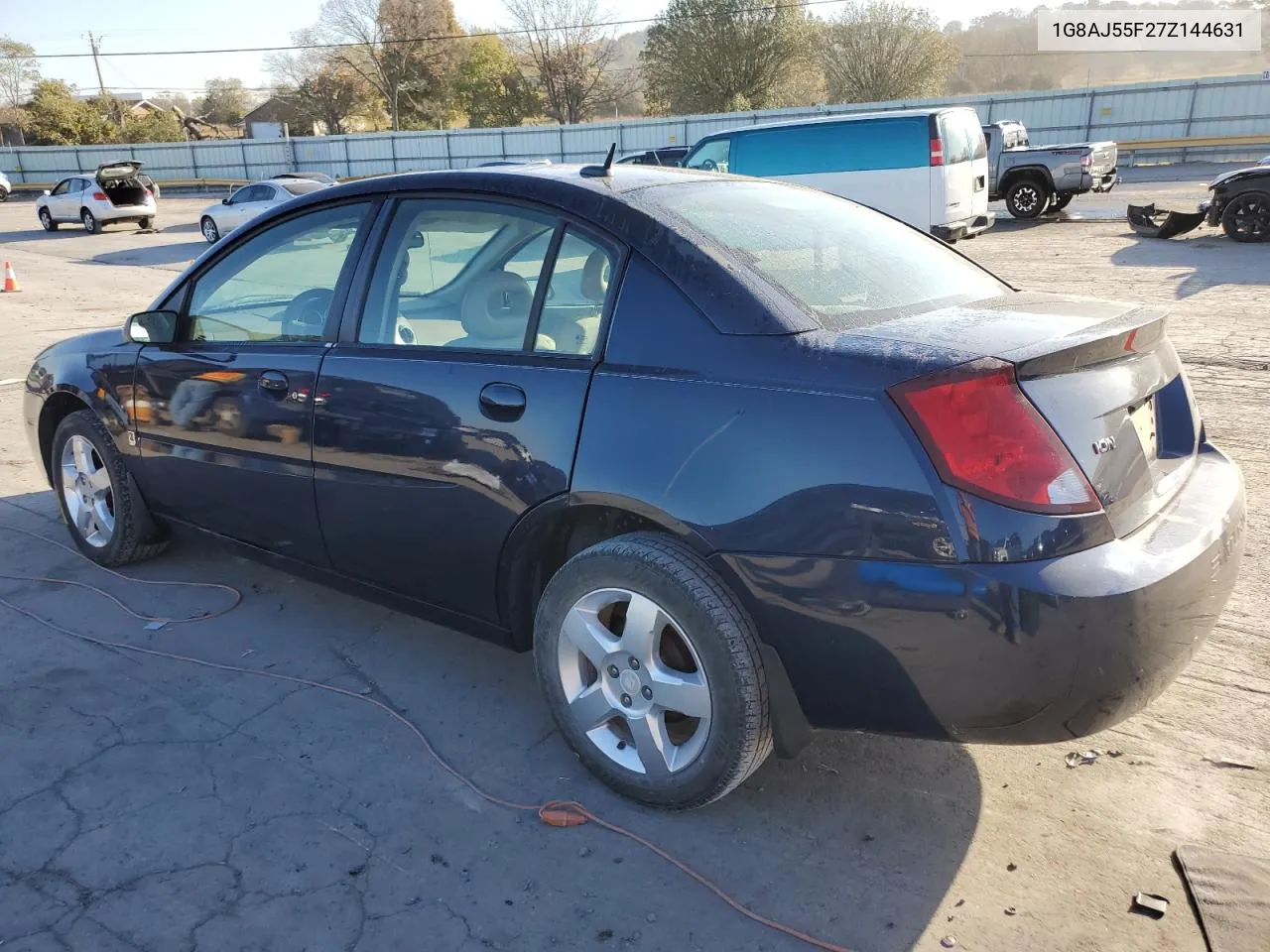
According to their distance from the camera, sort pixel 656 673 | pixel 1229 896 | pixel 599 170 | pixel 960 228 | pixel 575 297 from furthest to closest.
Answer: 1. pixel 960 228
2. pixel 599 170
3. pixel 575 297
4. pixel 656 673
5. pixel 1229 896

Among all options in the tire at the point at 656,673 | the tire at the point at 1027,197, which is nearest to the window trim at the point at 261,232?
the tire at the point at 656,673

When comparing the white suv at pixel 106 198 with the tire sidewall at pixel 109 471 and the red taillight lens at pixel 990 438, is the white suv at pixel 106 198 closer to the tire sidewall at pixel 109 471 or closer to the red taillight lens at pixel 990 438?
the tire sidewall at pixel 109 471

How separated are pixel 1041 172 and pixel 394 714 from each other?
19523 mm

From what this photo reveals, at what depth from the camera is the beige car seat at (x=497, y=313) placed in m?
2.93

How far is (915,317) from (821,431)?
621 mm

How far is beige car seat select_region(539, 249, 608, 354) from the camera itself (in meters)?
2.75

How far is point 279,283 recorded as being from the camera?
369cm

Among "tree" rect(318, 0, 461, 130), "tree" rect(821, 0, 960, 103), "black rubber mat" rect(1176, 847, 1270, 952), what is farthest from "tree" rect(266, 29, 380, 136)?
"black rubber mat" rect(1176, 847, 1270, 952)

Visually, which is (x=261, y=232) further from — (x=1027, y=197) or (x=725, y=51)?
(x=725, y=51)

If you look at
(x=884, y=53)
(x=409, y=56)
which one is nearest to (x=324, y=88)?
(x=409, y=56)

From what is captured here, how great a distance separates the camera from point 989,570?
2.13 metres

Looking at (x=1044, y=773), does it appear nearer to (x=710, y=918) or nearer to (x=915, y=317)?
(x=710, y=918)

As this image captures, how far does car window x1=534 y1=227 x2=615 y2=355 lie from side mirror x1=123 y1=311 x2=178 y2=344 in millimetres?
1882

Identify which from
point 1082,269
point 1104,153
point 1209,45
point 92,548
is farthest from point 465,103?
point 92,548
